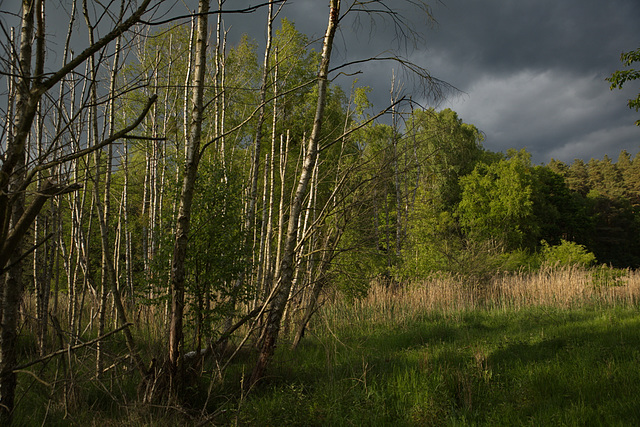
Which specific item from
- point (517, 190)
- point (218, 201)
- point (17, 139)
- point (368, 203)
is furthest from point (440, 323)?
point (517, 190)

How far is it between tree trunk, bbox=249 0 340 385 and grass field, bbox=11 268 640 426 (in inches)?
16.8

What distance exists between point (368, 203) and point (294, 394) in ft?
8.85

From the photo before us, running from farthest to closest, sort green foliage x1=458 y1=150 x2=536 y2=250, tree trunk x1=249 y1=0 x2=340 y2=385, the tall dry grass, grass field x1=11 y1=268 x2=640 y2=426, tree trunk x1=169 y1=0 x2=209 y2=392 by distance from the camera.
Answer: green foliage x1=458 y1=150 x2=536 y2=250 < the tall dry grass < tree trunk x1=249 y1=0 x2=340 y2=385 < grass field x1=11 y1=268 x2=640 y2=426 < tree trunk x1=169 y1=0 x2=209 y2=392

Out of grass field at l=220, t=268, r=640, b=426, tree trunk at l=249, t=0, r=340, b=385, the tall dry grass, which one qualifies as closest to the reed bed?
the tall dry grass

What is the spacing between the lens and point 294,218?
4.36 m

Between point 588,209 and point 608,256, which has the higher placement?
point 588,209

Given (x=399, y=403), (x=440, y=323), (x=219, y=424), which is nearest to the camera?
(x=219, y=424)

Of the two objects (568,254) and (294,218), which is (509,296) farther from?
(568,254)

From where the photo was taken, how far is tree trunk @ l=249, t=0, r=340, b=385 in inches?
169

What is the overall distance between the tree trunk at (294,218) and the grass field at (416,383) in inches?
16.8

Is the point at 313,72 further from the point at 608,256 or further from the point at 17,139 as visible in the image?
the point at 608,256

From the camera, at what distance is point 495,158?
118 feet

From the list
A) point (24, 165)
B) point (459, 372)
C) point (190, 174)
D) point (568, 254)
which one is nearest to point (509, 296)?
point (459, 372)

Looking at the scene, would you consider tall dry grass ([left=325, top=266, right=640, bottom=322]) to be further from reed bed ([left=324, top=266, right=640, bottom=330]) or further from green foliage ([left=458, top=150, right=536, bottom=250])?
green foliage ([left=458, top=150, right=536, bottom=250])
